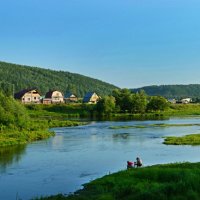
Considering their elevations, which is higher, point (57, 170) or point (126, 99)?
point (126, 99)

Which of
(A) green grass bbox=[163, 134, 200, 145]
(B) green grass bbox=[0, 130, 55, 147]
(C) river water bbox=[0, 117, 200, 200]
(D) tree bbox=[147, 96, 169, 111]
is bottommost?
(C) river water bbox=[0, 117, 200, 200]

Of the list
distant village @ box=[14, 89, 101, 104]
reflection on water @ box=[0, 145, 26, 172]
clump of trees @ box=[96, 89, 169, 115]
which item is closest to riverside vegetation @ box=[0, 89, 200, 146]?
clump of trees @ box=[96, 89, 169, 115]

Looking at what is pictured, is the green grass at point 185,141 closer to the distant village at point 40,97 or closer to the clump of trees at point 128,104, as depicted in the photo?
the clump of trees at point 128,104

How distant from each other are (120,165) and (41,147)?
14.5m

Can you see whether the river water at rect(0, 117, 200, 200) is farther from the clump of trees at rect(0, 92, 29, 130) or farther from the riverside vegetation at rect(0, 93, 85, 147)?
the clump of trees at rect(0, 92, 29, 130)

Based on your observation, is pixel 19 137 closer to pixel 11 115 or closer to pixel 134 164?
pixel 11 115

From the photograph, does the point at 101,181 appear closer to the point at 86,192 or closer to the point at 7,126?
the point at 86,192

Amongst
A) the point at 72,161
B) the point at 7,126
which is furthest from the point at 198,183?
the point at 7,126

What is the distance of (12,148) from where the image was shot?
4406 cm

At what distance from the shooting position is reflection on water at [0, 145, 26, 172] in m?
34.8

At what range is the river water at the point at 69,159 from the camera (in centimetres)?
2617

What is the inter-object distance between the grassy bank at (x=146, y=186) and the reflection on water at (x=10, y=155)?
11280mm

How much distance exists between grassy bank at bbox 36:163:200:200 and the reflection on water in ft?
37.0

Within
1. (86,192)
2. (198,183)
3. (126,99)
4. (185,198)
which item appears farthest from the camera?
(126,99)
